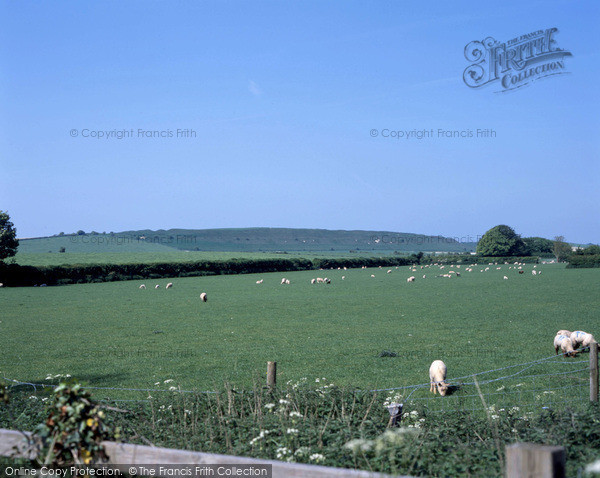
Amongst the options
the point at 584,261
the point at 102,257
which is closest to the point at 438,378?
the point at 584,261

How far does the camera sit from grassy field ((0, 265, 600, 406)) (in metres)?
15.8

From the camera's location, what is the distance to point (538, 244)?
170 meters

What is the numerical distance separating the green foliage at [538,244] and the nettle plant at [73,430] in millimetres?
164288

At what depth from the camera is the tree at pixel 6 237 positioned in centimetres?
6188

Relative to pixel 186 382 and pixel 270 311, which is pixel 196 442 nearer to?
pixel 186 382

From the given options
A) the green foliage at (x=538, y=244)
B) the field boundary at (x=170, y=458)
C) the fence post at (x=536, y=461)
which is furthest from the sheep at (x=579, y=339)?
the green foliage at (x=538, y=244)

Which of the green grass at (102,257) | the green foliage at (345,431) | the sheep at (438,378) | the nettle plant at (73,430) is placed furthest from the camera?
the green grass at (102,257)

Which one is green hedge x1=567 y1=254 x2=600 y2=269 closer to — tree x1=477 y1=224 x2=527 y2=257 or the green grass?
the green grass

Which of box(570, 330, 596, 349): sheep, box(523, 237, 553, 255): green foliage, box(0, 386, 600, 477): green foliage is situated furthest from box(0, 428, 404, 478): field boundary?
box(523, 237, 553, 255): green foliage

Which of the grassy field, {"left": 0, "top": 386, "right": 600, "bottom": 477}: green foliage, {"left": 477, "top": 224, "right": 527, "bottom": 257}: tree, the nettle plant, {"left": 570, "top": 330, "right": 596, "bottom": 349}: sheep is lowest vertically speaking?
the grassy field

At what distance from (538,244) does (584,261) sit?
8312 cm

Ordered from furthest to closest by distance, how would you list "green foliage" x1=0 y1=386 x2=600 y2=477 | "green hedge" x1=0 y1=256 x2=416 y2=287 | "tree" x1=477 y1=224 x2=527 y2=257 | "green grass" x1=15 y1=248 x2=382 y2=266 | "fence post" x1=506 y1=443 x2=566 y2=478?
1. "tree" x1=477 y1=224 x2=527 y2=257
2. "green grass" x1=15 y1=248 x2=382 y2=266
3. "green hedge" x1=0 y1=256 x2=416 y2=287
4. "green foliage" x1=0 y1=386 x2=600 y2=477
5. "fence post" x1=506 y1=443 x2=566 y2=478

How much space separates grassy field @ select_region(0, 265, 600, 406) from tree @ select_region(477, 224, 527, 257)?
104655mm

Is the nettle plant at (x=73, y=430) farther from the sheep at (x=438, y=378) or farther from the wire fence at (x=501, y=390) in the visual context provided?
the sheep at (x=438, y=378)
